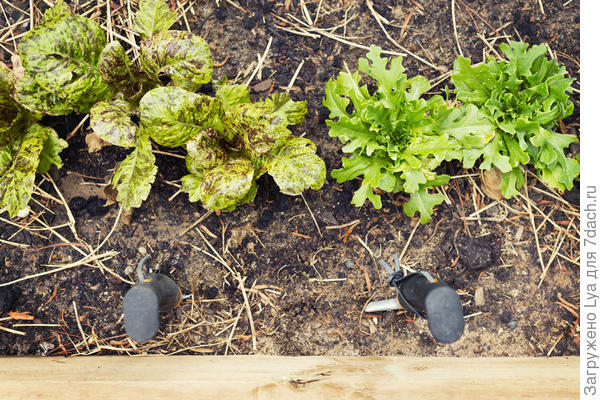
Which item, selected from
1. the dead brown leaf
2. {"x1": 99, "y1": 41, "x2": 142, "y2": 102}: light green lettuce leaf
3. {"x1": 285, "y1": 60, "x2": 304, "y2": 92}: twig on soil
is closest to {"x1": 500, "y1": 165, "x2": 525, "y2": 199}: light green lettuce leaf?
the dead brown leaf

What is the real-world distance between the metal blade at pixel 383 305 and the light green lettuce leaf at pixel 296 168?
870 mm

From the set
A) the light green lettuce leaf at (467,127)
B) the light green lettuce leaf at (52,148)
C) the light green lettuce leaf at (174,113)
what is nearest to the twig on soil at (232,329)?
the light green lettuce leaf at (174,113)

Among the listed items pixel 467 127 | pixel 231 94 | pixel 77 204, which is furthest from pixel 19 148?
pixel 467 127

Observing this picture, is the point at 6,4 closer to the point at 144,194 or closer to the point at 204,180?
the point at 144,194

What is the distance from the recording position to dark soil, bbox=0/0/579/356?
100 inches

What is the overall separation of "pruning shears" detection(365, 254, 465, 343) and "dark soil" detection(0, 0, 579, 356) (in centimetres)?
37

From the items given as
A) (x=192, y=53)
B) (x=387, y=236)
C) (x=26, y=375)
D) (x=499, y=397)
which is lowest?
(x=26, y=375)

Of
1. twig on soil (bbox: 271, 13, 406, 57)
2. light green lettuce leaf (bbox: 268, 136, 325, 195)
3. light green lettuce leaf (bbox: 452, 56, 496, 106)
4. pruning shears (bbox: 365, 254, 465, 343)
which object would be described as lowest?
pruning shears (bbox: 365, 254, 465, 343)

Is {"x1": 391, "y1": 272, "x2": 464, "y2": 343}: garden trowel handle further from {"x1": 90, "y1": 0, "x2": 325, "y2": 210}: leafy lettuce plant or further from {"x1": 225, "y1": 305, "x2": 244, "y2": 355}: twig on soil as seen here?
{"x1": 225, "y1": 305, "x2": 244, "y2": 355}: twig on soil

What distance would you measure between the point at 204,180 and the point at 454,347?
1.84 metres

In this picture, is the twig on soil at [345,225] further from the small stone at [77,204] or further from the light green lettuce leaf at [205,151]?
the small stone at [77,204]

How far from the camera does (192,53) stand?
2.07 metres

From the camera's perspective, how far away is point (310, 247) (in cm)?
260

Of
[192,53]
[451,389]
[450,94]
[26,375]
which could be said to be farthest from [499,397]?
[26,375]
